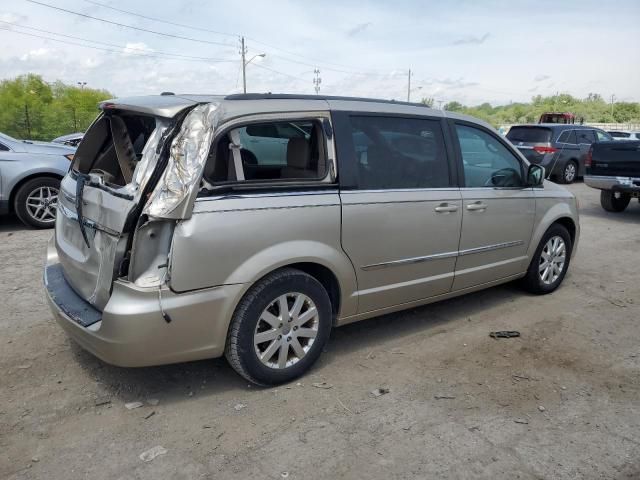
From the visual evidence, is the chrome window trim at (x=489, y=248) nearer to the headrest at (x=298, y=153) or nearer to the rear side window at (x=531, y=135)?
the headrest at (x=298, y=153)

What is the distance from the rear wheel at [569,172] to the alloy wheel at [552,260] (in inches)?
407

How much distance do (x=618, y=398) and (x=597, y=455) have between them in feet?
2.44

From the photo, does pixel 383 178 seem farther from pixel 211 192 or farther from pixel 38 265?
pixel 38 265

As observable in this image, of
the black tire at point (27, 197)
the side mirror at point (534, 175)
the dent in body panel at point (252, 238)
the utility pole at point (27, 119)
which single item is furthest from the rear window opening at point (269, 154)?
the utility pole at point (27, 119)

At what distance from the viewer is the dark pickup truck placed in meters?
9.41

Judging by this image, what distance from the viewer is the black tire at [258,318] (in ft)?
10.4

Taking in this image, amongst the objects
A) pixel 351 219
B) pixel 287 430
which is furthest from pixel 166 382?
pixel 351 219

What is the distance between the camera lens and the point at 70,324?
3195 millimetres

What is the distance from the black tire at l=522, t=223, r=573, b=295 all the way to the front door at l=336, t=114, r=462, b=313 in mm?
1265

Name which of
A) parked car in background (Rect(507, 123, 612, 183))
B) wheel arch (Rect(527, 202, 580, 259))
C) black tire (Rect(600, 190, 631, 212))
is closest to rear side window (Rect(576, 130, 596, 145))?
parked car in background (Rect(507, 123, 612, 183))

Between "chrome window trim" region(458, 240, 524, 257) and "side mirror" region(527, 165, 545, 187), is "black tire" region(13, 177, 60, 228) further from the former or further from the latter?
"side mirror" region(527, 165, 545, 187)

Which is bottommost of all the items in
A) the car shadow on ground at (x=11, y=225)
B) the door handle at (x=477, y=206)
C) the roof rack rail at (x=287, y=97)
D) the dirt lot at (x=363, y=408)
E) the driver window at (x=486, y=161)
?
the dirt lot at (x=363, y=408)

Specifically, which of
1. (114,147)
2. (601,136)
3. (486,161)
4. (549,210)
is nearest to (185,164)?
(114,147)

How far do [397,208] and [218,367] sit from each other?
5.41ft
